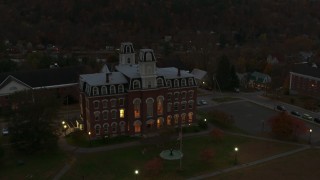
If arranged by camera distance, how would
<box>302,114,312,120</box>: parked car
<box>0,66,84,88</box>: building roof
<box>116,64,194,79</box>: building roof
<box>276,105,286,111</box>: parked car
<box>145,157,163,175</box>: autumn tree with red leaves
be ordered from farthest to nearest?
<box>276,105,286,111</box>: parked car
<box>0,66,84,88</box>: building roof
<box>302,114,312,120</box>: parked car
<box>116,64,194,79</box>: building roof
<box>145,157,163,175</box>: autumn tree with red leaves

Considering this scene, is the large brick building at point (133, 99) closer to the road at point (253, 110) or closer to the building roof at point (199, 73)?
the road at point (253, 110)

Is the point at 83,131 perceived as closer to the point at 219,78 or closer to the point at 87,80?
the point at 87,80

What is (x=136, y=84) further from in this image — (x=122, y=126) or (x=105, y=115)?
(x=122, y=126)

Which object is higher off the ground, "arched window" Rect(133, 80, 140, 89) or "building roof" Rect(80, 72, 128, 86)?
"building roof" Rect(80, 72, 128, 86)

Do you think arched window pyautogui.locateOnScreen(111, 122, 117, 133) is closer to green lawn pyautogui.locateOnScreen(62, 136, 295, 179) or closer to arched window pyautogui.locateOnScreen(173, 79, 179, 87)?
green lawn pyautogui.locateOnScreen(62, 136, 295, 179)

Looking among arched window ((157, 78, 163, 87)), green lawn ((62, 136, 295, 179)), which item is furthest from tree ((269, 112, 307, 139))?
arched window ((157, 78, 163, 87))

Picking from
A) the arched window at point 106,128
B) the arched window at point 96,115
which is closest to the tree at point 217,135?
the arched window at point 106,128
